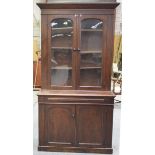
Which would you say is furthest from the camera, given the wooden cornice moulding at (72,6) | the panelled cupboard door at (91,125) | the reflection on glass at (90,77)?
the reflection on glass at (90,77)

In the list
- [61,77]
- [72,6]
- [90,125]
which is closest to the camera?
[72,6]

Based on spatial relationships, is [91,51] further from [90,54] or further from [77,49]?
[77,49]

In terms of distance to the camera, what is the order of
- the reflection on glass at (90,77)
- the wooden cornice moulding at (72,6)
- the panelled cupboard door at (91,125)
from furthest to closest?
the reflection on glass at (90,77) < the panelled cupboard door at (91,125) < the wooden cornice moulding at (72,6)

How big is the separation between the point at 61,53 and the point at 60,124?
0.91 m

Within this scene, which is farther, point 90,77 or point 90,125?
point 90,77

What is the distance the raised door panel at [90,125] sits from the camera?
3.12 m

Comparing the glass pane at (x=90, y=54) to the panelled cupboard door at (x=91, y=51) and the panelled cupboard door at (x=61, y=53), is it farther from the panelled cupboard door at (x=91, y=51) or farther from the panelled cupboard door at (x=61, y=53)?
the panelled cupboard door at (x=61, y=53)

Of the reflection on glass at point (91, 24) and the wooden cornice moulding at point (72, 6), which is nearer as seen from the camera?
the wooden cornice moulding at point (72, 6)

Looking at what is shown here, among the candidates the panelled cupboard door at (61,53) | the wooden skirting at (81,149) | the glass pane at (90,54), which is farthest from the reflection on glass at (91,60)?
the wooden skirting at (81,149)

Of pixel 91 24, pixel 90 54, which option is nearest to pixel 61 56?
pixel 90 54

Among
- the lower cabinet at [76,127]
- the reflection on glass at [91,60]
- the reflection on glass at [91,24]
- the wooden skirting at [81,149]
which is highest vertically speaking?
the reflection on glass at [91,24]

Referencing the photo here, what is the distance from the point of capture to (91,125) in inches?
124
